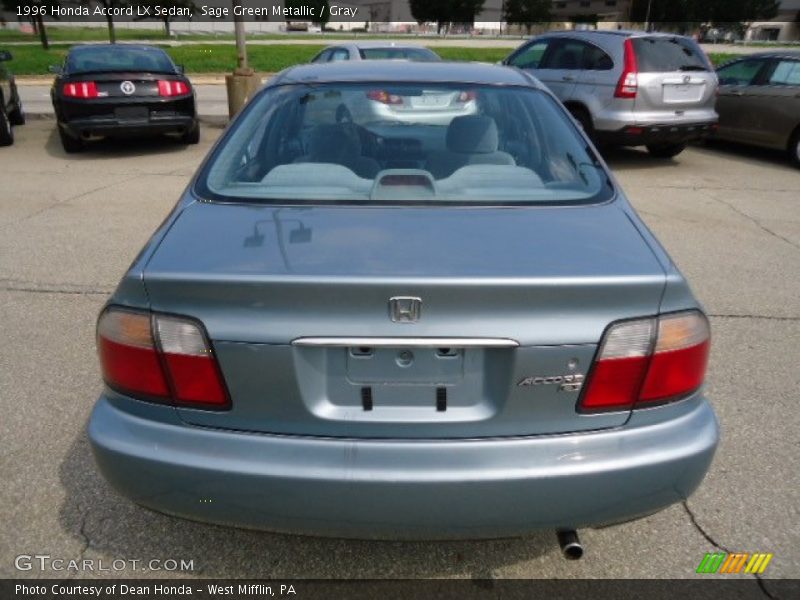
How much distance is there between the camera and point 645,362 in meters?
1.84

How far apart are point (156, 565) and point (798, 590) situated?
214cm

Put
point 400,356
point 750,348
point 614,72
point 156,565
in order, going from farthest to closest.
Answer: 1. point 614,72
2. point 750,348
3. point 156,565
4. point 400,356

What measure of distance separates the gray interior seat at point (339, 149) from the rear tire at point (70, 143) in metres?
8.07

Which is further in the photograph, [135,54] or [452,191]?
[135,54]

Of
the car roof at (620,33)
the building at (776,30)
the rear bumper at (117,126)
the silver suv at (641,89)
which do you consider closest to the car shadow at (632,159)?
the silver suv at (641,89)

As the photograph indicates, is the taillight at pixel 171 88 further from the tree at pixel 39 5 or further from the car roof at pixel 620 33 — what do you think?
the tree at pixel 39 5

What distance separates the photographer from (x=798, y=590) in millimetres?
2234

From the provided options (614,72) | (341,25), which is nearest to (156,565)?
(614,72)

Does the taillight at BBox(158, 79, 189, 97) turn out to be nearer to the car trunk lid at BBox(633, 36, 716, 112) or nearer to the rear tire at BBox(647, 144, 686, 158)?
the car trunk lid at BBox(633, 36, 716, 112)

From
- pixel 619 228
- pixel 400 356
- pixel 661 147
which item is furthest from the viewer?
pixel 661 147

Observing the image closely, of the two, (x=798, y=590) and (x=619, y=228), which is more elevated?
(x=619, y=228)

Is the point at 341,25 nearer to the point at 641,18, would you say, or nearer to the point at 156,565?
the point at 641,18

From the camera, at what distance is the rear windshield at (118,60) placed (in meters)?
9.58

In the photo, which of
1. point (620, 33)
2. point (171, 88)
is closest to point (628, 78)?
point (620, 33)
